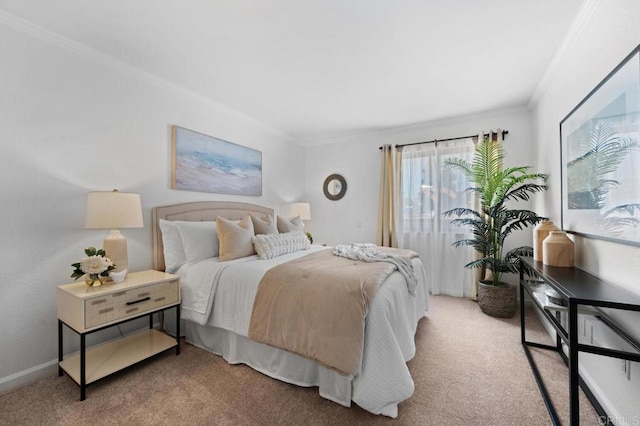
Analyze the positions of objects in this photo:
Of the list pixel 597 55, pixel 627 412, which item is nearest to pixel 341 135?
pixel 597 55

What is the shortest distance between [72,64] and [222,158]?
4.99ft

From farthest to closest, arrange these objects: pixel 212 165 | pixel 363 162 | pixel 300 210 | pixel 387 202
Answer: pixel 363 162 < pixel 300 210 < pixel 387 202 < pixel 212 165

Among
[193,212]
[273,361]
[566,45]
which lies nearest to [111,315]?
[273,361]

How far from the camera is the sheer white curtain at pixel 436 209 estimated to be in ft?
12.2

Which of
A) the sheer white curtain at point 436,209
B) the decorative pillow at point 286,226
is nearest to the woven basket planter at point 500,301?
the sheer white curtain at point 436,209

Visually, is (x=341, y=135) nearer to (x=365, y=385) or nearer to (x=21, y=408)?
(x=365, y=385)

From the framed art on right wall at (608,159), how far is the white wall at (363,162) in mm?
1608

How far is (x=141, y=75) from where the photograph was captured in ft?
8.28

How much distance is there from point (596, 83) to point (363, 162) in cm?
303

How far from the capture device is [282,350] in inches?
72.9

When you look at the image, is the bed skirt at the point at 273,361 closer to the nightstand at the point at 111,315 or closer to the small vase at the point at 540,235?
the nightstand at the point at 111,315

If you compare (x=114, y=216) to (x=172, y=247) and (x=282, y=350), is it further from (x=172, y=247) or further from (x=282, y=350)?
(x=282, y=350)

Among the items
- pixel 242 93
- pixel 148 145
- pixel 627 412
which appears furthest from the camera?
pixel 242 93

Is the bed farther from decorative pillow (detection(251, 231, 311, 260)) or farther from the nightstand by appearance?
the nightstand
